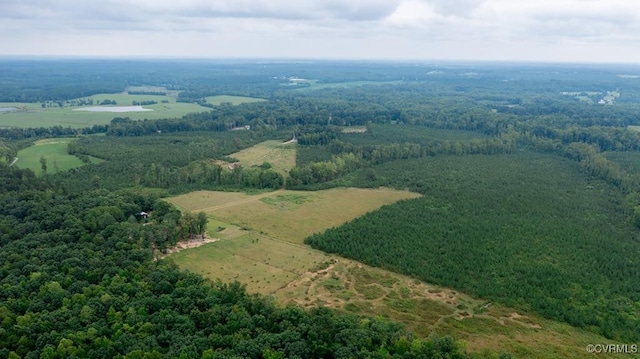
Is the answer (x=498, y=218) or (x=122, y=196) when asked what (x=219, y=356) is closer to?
(x=122, y=196)

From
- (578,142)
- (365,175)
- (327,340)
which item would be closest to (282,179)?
(365,175)

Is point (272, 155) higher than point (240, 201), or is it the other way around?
point (272, 155)

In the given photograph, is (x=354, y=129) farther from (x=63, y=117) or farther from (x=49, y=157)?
(x=63, y=117)

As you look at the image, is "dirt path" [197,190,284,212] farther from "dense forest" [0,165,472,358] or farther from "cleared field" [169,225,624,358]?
"dense forest" [0,165,472,358]

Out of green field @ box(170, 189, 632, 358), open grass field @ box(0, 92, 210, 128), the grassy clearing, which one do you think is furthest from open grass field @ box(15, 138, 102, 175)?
the grassy clearing

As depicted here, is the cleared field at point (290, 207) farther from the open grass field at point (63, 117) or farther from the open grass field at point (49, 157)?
the open grass field at point (63, 117)

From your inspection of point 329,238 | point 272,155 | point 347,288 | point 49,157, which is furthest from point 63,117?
point 347,288
